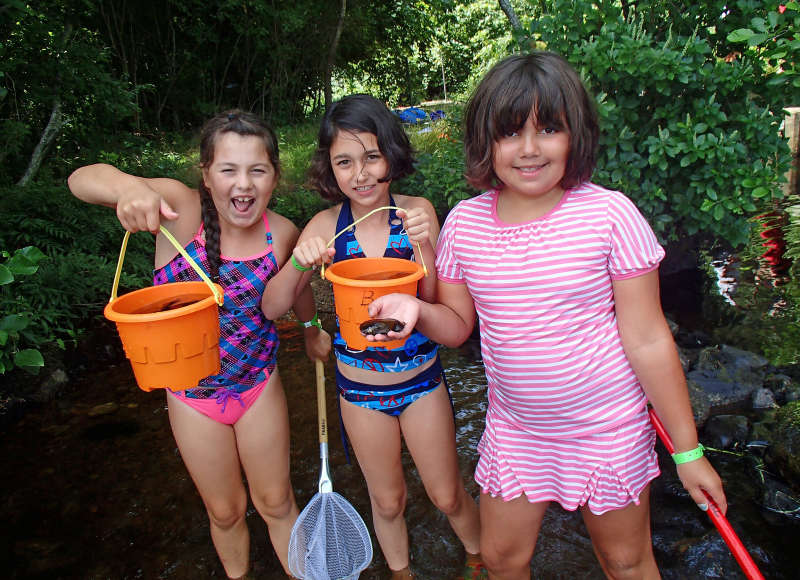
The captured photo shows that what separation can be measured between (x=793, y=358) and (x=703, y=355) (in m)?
0.52

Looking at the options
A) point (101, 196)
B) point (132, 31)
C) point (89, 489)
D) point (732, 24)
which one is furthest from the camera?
point (132, 31)

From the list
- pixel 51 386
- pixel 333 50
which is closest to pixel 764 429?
pixel 51 386

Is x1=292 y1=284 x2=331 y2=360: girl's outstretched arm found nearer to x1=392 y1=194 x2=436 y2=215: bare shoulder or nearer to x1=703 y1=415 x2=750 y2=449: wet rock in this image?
x1=392 y1=194 x2=436 y2=215: bare shoulder

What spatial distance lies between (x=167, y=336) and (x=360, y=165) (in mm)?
854

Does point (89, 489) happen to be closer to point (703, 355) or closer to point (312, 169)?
point (312, 169)

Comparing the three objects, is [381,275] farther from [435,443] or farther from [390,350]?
[435,443]

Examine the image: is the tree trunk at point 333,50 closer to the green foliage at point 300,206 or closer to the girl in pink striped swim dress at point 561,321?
the green foliage at point 300,206

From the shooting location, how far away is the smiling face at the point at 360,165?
1.95m

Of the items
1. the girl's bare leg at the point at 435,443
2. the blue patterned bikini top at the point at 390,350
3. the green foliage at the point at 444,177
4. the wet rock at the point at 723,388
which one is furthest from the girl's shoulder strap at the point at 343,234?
the wet rock at the point at 723,388

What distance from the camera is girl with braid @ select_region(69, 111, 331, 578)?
6.48ft

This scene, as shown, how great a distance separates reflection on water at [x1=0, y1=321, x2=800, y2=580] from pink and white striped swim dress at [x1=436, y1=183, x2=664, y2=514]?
3.35 feet

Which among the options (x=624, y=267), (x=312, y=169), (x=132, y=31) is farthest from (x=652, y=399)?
(x=132, y=31)

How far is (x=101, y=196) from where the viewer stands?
1807 millimetres

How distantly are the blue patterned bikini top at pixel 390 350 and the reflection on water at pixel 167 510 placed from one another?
103 cm
